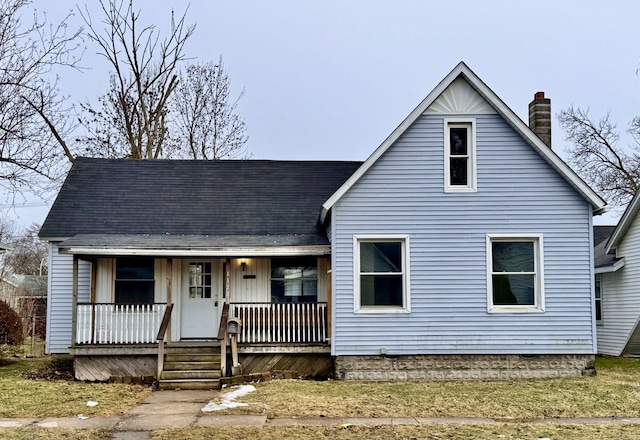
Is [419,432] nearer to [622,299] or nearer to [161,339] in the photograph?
[161,339]

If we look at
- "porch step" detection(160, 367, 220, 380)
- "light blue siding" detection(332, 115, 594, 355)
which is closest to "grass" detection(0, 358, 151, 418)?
"porch step" detection(160, 367, 220, 380)

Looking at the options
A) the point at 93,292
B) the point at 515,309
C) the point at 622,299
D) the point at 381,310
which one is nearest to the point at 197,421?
the point at 381,310

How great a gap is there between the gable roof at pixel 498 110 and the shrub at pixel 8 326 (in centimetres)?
1016

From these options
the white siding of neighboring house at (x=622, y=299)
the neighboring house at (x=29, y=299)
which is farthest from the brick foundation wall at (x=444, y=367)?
the neighboring house at (x=29, y=299)

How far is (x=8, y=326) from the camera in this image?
714 inches

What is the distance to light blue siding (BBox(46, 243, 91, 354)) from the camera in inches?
627

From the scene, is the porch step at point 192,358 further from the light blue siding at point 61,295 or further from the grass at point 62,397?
the light blue siding at point 61,295

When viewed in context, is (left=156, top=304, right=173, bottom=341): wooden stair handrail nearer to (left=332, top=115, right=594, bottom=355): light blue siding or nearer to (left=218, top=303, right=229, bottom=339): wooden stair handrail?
(left=218, top=303, right=229, bottom=339): wooden stair handrail

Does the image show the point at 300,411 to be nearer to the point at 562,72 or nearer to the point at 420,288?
the point at 420,288

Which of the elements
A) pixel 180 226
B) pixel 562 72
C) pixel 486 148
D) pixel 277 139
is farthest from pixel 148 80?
pixel 486 148

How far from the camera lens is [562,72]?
23266 mm

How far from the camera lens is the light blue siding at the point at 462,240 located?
45.0 feet

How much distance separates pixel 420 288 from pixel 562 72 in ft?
43.6

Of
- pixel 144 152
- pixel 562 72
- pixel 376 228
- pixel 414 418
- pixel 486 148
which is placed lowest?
pixel 414 418
